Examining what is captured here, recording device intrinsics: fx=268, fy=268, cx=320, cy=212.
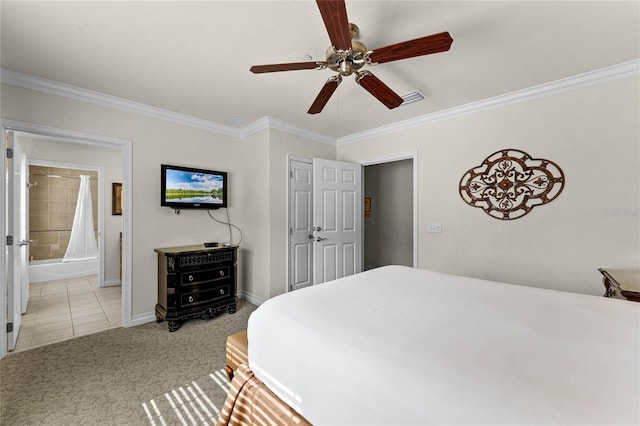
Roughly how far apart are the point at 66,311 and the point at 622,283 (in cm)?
570

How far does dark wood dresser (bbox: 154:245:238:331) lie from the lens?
9.54 ft

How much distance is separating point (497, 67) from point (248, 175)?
3115 millimetres

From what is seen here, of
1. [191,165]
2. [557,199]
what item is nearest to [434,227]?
[557,199]

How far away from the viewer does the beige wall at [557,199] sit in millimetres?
2312

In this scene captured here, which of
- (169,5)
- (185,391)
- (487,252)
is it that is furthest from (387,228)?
(169,5)

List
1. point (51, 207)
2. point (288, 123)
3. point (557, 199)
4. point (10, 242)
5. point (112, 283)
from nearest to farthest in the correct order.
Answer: point (10, 242) < point (557, 199) < point (288, 123) < point (112, 283) < point (51, 207)

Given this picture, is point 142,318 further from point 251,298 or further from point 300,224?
point 300,224

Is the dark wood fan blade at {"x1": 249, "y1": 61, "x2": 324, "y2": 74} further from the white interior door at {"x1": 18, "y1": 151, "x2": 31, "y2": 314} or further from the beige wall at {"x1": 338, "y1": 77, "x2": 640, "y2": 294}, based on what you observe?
the white interior door at {"x1": 18, "y1": 151, "x2": 31, "y2": 314}

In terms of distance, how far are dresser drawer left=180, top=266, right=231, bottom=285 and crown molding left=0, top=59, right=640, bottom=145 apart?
1895 millimetres

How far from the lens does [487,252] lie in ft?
9.85

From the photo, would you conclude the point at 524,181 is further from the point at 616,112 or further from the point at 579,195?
the point at 616,112

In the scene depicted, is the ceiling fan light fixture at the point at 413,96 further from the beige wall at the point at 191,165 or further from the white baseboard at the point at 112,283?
the white baseboard at the point at 112,283

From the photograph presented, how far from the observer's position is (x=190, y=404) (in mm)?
1802

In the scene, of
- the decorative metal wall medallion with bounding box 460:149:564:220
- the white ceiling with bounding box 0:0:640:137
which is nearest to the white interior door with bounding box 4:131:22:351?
the white ceiling with bounding box 0:0:640:137
